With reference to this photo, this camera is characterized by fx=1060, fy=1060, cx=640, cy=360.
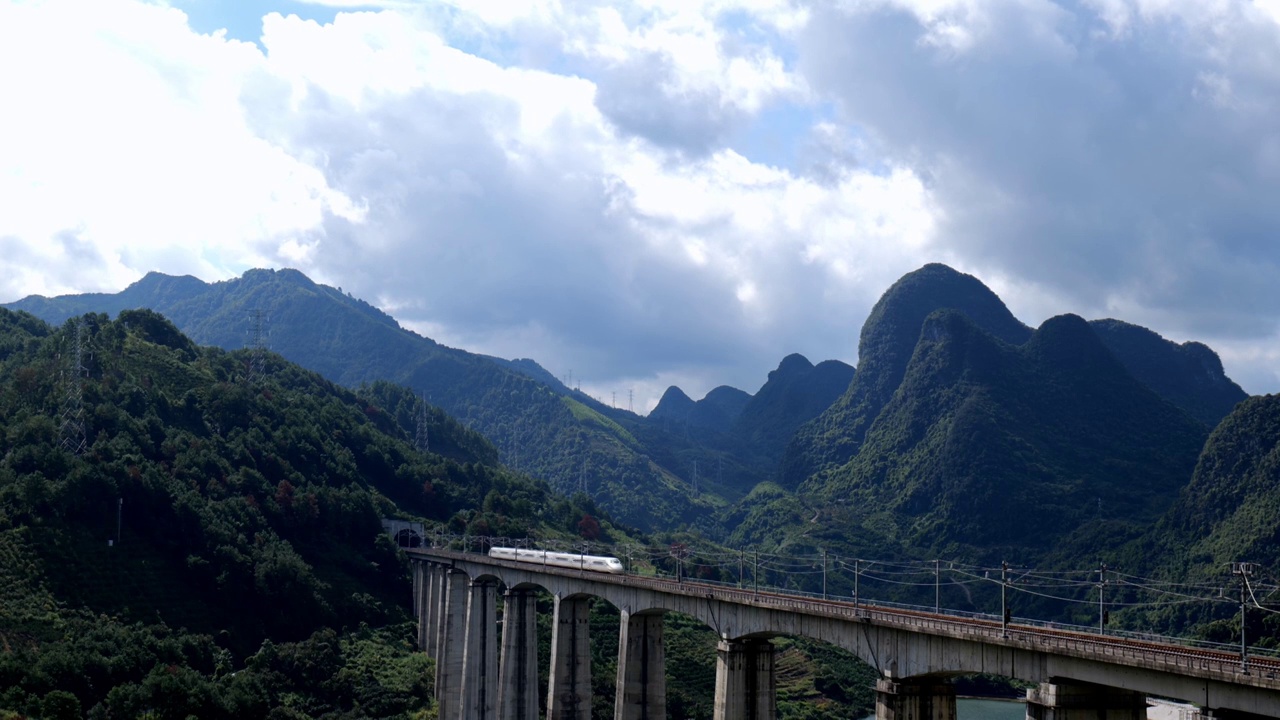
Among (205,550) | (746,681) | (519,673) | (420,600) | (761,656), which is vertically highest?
(205,550)

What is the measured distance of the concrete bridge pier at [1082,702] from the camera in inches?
1470

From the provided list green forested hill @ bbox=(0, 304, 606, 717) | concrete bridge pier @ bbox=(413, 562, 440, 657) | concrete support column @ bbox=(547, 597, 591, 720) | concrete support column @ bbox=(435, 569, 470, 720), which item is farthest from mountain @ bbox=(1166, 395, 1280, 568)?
concrete bridge pier @ bbox=(413, 562, 440, 657)

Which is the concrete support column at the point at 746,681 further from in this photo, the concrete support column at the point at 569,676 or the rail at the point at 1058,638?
the concrete support column at the point at 569,676

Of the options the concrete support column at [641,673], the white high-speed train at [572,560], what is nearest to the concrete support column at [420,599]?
the white high-speed train at [572,560]

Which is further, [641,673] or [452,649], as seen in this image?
[452,649]

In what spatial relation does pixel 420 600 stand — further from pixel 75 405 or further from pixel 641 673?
pixel 641 673

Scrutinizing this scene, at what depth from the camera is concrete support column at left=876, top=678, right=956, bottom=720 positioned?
44.5 metres

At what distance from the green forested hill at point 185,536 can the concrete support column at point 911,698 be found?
51.7 m

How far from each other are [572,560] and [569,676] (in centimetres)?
1595

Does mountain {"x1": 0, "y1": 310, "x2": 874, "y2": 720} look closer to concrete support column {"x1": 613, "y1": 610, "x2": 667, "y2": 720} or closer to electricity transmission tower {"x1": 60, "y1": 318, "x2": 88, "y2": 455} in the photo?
electricity transmission tower {"x1": 60, "y1": 318, "x2": 88, "y2": 455}

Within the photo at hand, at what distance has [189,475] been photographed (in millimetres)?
111875

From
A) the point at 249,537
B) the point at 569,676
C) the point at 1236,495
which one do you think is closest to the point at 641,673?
the point at 569,676

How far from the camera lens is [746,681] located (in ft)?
182

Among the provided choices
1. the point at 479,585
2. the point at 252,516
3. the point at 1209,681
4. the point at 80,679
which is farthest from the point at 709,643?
the point at 1209,681
